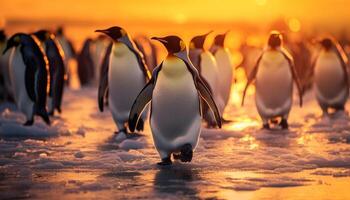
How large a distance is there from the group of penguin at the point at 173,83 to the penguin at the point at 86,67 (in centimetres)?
615

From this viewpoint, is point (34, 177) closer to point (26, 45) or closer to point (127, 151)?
point (127, 151)

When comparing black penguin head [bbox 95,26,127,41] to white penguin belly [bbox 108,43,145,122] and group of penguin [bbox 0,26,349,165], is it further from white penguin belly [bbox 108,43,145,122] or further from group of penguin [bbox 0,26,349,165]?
white penguin belly [bbox 108,43,145,122]

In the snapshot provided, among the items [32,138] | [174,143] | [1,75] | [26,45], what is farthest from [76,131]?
[1,75]

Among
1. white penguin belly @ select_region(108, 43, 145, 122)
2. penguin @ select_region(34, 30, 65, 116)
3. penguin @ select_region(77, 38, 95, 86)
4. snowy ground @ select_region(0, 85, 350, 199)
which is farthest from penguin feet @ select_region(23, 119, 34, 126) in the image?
penguin @ select_region(77, 38, 95, 86)

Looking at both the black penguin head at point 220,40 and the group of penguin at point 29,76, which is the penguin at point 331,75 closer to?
the black penguin head at point 220,40

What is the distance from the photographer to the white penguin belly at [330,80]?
37.9 ft

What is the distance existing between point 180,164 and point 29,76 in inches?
135

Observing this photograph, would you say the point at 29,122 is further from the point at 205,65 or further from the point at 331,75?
the point at 331,75

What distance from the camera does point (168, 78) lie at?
6992 mm

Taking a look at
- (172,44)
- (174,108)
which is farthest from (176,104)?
(172,44)

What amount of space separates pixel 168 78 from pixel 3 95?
696 cm

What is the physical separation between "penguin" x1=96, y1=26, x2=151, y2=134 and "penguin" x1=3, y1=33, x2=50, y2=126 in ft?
3.55

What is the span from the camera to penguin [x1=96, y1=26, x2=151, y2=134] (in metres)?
8.91

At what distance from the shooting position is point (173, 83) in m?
6.99
